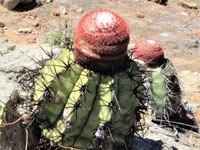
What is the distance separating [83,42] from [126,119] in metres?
0.67

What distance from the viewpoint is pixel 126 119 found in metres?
2.22

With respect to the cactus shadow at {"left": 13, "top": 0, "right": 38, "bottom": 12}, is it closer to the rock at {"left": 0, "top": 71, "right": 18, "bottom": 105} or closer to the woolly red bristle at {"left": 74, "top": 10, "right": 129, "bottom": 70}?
the rock at {"left": 0, "top": 71, "right": 18, "bottom": 105}

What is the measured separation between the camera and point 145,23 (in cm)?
1041

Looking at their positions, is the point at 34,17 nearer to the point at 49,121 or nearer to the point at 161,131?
the point at 161,131

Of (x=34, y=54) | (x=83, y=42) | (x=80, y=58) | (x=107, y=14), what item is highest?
(x=107, y=14)

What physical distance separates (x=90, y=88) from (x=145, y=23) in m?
8.77

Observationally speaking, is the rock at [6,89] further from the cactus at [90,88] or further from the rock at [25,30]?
the rock at [25,30]

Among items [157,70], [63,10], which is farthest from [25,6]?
[157,70]

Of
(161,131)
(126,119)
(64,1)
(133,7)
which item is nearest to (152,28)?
(133,7)

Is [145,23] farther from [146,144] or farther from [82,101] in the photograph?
[82,101]

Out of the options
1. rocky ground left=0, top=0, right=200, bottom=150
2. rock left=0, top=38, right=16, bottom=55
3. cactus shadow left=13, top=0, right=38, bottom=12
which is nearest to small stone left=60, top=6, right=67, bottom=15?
rocky ground left=0, top=0, right=200, bottom=150

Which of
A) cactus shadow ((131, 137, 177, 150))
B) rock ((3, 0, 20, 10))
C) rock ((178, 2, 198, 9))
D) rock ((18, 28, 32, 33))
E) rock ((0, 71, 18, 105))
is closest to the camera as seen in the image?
rock ((0, 71, 18, 105))

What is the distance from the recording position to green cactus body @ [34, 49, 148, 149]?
2025 mm

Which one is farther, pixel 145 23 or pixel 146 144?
pixel 145 23
